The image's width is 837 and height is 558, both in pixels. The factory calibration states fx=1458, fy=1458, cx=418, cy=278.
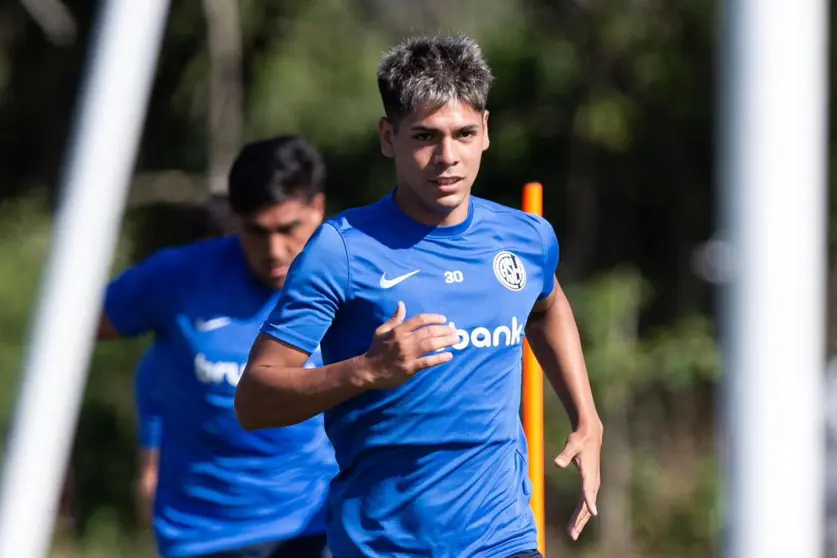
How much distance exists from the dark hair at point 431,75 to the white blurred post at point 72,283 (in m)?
0.60

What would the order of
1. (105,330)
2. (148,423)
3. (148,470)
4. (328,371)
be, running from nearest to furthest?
(328,371), (105,330), (148,423), (148,470)

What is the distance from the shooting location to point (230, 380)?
13.3 ft

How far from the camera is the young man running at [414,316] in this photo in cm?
287

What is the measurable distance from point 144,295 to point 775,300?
2685 millimetres

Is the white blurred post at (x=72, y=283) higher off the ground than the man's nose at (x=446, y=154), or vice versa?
the man's nose at (x=446, y=154)

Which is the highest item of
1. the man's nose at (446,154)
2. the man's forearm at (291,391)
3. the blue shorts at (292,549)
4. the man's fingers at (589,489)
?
the man's nose at (446,154)

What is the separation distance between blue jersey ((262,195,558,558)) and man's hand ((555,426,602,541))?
0.54 ft

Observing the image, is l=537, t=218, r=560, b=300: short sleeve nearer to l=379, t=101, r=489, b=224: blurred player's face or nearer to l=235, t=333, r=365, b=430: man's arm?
l=379, t=101, r=489, b=224: blurred player's face

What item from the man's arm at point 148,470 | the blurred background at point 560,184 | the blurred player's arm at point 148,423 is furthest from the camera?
the blurred background at point 560,184

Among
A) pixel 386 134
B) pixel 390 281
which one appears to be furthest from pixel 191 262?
pixel 390 281

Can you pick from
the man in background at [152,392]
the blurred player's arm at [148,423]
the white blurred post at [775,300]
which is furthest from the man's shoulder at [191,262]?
the white blurred post at [775,300]

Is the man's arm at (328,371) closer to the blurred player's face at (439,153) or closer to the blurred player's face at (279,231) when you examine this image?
the blurred player's face at (439,153)

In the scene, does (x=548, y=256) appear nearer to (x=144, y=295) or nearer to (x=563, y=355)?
(x=563, y=355)

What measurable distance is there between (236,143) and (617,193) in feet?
9.52
